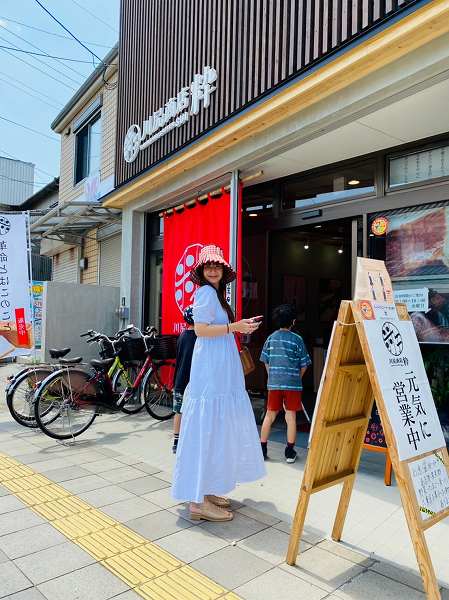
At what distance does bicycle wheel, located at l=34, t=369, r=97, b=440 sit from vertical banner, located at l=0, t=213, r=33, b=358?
151 cm

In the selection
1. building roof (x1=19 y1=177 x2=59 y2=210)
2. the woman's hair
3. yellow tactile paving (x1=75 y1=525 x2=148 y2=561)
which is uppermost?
building roof (x1=19 y1=177 x2=59 y2=210)

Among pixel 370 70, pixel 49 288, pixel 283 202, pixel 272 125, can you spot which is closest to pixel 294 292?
pixel 283 202

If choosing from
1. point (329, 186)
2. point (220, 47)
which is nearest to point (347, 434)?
point (329, 186)

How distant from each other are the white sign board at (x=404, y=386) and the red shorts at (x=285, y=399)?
213 centimetres

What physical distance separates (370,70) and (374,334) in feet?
8.58

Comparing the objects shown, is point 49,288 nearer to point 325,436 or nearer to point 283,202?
point 283,202

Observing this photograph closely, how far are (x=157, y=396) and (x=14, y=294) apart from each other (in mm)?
2554

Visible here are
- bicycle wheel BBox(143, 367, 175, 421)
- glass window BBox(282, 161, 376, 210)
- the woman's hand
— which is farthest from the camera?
bicycle wheel BBox(143, 367, 175, 421)

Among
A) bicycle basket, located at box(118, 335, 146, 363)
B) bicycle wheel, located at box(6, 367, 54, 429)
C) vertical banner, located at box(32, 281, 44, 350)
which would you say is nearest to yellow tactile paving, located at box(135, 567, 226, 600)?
bicycle wheel, located at box(6, 367, 54, 429)

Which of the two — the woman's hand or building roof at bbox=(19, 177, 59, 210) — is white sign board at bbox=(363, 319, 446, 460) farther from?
building roof at bbox=(19, 177, 59, 210)

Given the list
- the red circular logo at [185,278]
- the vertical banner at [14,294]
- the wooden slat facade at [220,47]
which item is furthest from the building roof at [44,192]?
the red circular logo at [185,278]

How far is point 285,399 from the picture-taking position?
4898mm

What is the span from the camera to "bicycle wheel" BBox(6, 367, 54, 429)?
609cm

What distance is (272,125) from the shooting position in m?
5.26
